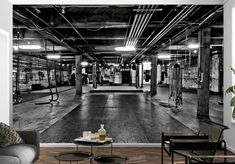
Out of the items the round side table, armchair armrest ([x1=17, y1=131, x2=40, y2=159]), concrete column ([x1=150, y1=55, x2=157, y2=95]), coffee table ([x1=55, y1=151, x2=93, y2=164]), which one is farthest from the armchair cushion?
concrete column ([x1=150, y1=55, x2=157, y2=95])

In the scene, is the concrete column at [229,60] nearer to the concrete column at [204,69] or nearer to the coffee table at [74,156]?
the coffee table at [74,156]

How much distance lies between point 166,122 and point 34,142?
5298 mm

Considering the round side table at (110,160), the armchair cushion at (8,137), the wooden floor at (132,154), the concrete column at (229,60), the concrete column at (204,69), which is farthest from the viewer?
the concrete column at (204,69)

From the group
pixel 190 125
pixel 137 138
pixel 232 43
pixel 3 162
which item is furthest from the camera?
pixel 190 125

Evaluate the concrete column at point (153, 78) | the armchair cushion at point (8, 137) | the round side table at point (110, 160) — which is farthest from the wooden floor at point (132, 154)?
the concrete column at point (153, 78)

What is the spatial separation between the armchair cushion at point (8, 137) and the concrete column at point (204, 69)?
7.16 metres

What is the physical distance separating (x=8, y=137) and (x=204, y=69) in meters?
7.56

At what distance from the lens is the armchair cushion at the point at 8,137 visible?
367 centimetres

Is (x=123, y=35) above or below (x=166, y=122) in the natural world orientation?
above

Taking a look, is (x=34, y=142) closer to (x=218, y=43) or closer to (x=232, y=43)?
(x=232, y=43)

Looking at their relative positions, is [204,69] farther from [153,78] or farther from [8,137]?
[153,78]

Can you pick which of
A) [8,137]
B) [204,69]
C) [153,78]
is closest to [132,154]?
[8,137]

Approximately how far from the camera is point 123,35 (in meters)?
12.7

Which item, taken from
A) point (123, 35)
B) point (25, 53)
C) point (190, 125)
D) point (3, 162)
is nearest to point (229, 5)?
point (190, 125)
